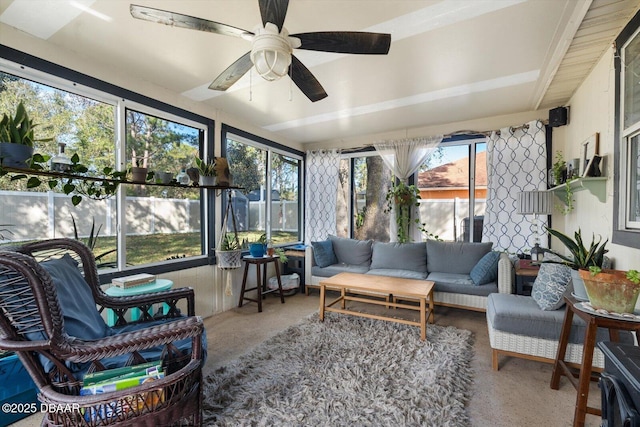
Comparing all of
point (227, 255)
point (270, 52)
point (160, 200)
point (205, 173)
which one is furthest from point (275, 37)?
point (227, 255)

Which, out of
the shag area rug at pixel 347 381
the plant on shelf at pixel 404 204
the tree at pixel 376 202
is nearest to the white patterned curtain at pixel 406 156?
the plant on shelf at pixel 404 204

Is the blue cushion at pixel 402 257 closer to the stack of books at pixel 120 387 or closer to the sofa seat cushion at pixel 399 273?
the sofa seat cushion at pixel 399 273

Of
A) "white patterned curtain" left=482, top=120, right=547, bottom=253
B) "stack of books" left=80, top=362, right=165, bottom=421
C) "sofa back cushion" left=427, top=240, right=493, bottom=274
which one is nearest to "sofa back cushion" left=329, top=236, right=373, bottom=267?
"sofa back cushion" left=427, top=240, right=493, bottom=274

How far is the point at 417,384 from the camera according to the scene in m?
1.91

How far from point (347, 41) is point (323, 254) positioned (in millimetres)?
2978

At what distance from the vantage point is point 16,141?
66.5 inches

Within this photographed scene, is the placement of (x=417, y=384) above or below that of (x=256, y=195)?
below

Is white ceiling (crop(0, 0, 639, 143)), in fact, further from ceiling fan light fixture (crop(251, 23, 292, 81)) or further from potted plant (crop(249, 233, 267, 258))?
potted plant (crop(249, 233, 267, 258))

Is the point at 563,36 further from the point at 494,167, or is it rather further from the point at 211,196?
the point at 211,196

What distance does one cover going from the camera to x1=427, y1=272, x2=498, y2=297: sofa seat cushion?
10.1 feet

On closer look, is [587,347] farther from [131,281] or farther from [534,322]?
[131,281]

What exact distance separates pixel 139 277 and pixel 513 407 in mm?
2840

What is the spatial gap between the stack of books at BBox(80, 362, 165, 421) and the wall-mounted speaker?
13.9 ft

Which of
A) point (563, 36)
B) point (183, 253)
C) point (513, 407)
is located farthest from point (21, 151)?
point (563, 36)
